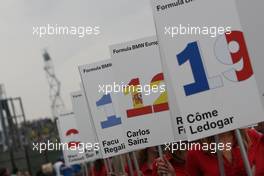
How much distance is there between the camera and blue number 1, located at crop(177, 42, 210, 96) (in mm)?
5422

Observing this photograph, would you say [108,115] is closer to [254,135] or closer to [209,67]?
[254,135]

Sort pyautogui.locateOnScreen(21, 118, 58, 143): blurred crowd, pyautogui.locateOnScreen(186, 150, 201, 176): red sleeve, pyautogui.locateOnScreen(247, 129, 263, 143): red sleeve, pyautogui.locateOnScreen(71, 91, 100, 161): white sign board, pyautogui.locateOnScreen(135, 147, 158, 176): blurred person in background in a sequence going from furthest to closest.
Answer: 1. pyautogui.locateOnScreen(21, 118, 58, 143): blurred crowd
2. pyautogui.locateOnScreen(71, 91, 100, 161): white sign board
3. pyautogui.locateOnScreen(135, 147, 158, 176): blurred person in background
4. pyautogui.locateOnScreen(186, 150, 201, 176): red sleeve
5. pyautogui.locateOnScreen(247, 129, 263, 143): red sleeve

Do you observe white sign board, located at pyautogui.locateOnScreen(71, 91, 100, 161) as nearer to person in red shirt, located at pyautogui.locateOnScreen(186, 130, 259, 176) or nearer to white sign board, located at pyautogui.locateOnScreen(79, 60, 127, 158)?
white sign board, located at pyautogui.locateOnScreen(79, 60, 127, 158)

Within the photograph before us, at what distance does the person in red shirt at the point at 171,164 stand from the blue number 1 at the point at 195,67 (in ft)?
5.36

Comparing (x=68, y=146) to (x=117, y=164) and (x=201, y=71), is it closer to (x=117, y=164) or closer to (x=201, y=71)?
(x=117, y=164)

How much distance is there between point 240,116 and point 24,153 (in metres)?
25.7

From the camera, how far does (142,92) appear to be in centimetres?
828

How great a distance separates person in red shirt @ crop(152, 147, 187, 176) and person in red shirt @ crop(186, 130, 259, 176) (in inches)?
27.4

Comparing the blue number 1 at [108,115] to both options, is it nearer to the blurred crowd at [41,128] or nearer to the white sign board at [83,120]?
the white sign board at [83,120]

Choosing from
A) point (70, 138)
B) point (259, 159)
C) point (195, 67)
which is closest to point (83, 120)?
point (70, 138)

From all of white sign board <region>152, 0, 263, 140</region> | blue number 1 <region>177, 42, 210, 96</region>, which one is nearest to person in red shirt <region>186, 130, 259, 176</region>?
white sign board <region>152, 0, 263, 140</region>

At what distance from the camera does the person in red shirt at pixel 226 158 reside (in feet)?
18.8

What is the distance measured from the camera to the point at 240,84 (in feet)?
17.6

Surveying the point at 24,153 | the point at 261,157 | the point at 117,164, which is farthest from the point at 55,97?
the point at 261,157
